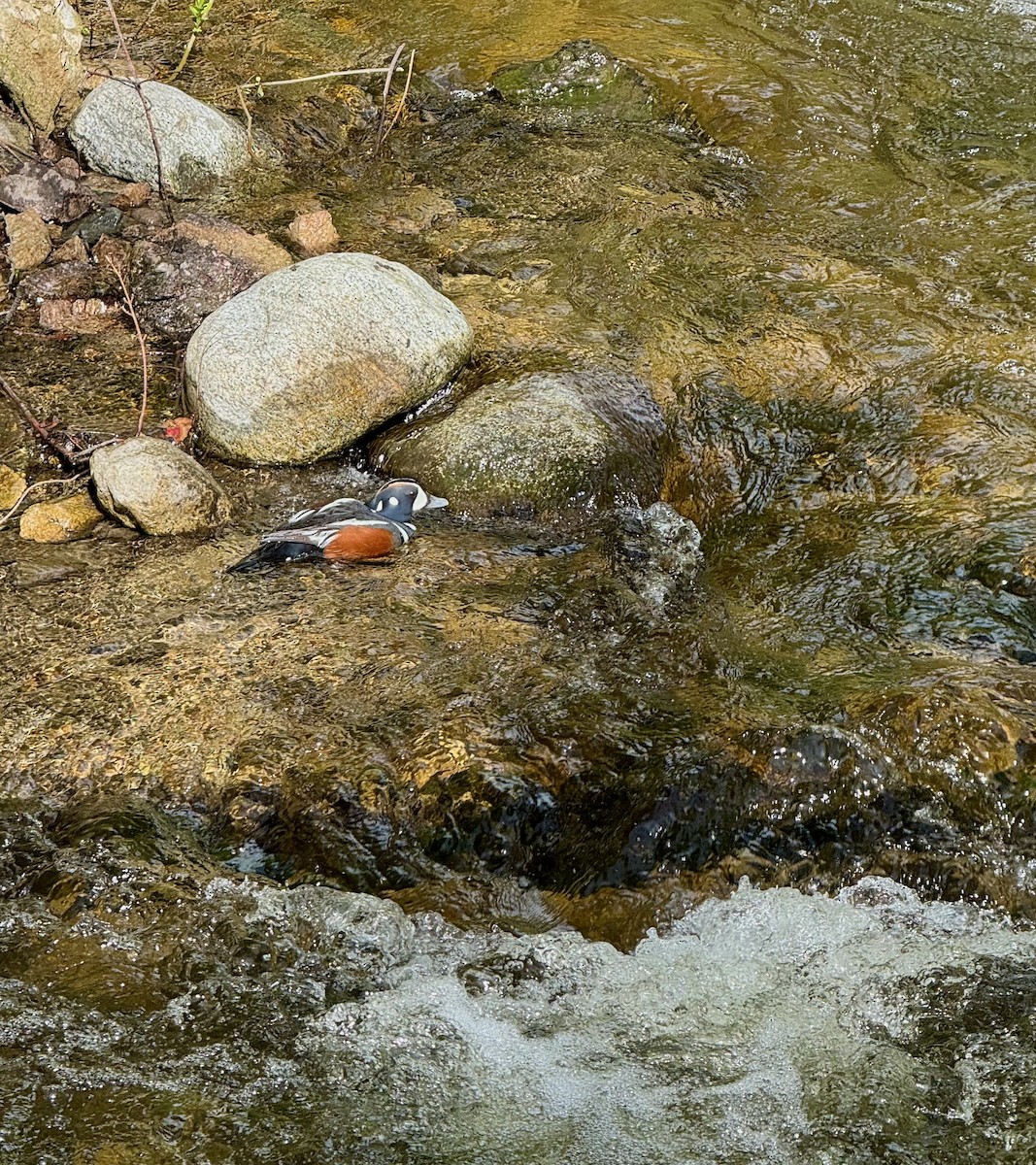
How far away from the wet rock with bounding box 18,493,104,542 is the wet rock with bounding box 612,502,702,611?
2.18m

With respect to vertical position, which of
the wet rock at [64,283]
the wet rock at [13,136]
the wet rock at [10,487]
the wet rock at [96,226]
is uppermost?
the wet rock at [13,136]

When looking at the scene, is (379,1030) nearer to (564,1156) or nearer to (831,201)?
(564,1156)

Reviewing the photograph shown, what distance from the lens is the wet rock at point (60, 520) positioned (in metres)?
4.57

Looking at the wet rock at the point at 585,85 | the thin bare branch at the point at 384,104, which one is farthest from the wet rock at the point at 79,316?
the wet rock at the point at 585,85

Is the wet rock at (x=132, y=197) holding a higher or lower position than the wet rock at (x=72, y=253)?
higher

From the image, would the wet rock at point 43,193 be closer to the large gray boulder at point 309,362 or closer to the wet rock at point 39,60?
the wet rock at point 39,60

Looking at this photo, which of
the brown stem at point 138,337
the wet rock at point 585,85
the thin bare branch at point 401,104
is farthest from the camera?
the wet rock at point 585,85

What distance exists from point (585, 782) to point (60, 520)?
8.19 feet

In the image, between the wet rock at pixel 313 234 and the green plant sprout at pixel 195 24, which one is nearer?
the wet rock at pixel 313 234

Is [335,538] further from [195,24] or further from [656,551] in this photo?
[195,24]

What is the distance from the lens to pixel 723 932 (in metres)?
3.35

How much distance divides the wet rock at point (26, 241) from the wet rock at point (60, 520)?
1.95 m

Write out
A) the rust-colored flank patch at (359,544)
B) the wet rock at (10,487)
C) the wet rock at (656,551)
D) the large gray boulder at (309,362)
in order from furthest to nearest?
Result: the large gray boulder at (309,362) → the wet rock at (10,487) → the wet rock at (656,551) → the rust-colored flank patch at (359,544)

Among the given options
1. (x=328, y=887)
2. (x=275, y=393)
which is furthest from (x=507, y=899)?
(x=275, y=393)
